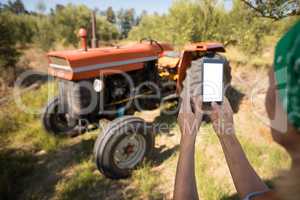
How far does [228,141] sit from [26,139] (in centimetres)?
398

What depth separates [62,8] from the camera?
1958 cm

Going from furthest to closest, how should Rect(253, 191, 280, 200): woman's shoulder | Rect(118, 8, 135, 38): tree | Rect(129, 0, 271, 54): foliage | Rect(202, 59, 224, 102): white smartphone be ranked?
Rect(118, 8, 135, 38): tree < Rect(129, 0, 271, 54): foliage < Rect(202, 59, 224, 102): white smartphone < Rect(253, 191, 280, 200): woman's shoulder

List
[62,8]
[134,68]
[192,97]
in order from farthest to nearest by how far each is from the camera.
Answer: [62,8] → [134,68] → [192,97]

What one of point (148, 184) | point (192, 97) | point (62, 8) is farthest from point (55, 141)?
point (62, 8)

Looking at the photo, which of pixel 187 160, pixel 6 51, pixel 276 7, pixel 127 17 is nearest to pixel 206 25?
pixel 276 7

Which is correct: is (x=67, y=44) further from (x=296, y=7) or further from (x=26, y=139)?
(x=296, y=7)

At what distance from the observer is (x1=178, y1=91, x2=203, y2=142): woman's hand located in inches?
43.3

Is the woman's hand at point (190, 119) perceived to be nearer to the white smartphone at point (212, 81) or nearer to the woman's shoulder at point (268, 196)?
the white smartphone at point (212, 81)

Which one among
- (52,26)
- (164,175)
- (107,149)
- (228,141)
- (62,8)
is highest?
(62,8)

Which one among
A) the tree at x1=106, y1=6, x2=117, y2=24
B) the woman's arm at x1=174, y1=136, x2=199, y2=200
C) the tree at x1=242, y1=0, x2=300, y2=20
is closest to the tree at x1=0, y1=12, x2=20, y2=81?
the tree at x1=242, y1=0, x2=300, y2=20

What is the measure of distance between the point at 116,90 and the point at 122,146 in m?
0.88

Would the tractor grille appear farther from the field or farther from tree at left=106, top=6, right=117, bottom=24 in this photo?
tree at left=106, top=6, right=117, bottom=24

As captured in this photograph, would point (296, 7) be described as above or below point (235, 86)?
above

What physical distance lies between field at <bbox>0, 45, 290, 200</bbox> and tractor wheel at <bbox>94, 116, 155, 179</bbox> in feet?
0.43
